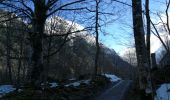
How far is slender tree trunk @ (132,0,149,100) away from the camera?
11.8 m

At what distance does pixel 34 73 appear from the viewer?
1886cm

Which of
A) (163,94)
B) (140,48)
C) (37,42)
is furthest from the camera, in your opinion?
(163,94)

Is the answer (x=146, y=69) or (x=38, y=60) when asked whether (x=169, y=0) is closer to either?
(x=38, y=60)

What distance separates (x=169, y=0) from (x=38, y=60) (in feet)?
65.1

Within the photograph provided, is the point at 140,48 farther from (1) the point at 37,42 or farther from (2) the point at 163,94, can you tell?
(1) the point at 37,42

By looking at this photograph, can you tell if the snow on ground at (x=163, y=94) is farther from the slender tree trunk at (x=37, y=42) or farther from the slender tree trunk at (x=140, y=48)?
the slender tree trunk at (x=37, y=42)

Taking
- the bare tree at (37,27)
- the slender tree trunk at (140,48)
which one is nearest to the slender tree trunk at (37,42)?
the bare tree at (37,27)

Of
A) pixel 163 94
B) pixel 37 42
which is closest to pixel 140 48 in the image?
pixel 163 94

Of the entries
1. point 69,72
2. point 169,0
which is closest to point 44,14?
point 169,0

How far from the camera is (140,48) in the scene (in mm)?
12039

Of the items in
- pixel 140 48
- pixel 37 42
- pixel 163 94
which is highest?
pixel 37 42

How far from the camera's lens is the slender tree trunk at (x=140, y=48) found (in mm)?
11750

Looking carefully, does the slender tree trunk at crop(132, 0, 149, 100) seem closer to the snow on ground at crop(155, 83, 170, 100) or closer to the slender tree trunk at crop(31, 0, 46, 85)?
the snow on ground at crop(155, 83, 170, 100)

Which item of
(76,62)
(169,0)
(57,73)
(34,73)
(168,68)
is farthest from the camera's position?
(76,62)
